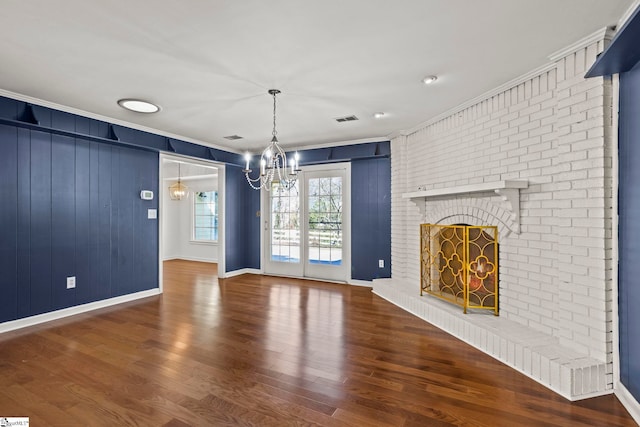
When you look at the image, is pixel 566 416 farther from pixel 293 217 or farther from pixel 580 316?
pixel 293 217

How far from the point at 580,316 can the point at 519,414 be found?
89 centimetres

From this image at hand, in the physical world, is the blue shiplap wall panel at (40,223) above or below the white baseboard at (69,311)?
above

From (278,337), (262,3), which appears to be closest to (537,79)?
(262,3)

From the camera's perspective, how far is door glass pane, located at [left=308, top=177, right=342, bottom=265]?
5.66 metres

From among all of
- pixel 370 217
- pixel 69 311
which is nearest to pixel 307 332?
pixel 370 217

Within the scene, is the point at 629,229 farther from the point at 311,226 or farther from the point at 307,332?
the point at 311,226

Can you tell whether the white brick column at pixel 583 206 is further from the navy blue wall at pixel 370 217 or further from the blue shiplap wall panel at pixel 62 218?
the blue shiplap wall panel at pixel 62 218

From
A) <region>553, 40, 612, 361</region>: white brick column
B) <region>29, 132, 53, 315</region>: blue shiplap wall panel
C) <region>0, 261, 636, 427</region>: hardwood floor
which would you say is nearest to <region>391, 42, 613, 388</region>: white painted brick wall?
<region>553, 40, 612, 361</region>: white brick column

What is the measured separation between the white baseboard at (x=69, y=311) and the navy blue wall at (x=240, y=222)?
164 centimetres

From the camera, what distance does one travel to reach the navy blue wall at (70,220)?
339 cm

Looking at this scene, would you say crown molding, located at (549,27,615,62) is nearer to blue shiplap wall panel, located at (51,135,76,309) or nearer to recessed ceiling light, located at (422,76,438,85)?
recessed ceiling light, located at (422,76,438,85)

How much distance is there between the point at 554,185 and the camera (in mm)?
2621

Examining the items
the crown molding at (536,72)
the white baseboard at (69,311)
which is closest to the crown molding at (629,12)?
the crown molding at (536,72)

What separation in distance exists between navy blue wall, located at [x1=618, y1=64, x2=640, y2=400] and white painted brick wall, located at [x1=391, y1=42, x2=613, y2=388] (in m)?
0.08
